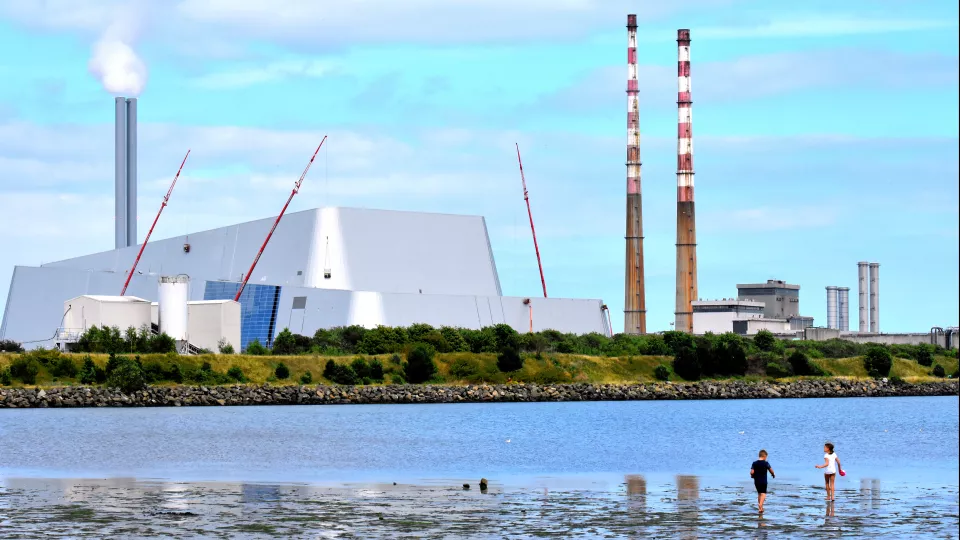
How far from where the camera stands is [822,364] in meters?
91.6

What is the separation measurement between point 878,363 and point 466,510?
72517mm

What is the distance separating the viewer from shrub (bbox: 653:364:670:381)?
82.8 meters

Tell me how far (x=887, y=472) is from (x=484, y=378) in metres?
46.3

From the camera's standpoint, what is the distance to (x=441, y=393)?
73062 millimetres

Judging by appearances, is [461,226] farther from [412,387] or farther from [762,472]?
[762,472]

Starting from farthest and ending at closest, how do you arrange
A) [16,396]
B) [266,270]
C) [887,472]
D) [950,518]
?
[266,270] < [16,396] < [887,472] < [950,518]

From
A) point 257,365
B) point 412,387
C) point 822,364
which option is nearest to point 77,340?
point 257,365

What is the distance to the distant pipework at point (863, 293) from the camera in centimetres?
13038

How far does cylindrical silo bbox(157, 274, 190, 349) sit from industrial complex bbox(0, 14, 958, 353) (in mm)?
1290

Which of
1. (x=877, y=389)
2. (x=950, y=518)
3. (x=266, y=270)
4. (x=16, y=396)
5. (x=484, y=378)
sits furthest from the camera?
(x=266, y=270)

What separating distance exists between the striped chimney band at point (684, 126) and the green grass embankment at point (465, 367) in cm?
1452

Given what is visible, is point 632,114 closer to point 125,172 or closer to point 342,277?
point 342,277

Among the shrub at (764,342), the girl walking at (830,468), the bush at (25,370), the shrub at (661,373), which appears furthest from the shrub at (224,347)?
the girl walking at (830,468)

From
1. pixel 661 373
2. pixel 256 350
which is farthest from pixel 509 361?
pixel 256 350
